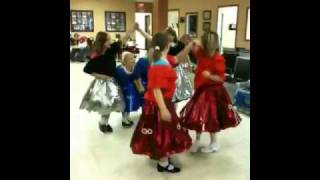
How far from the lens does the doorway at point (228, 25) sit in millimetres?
9969

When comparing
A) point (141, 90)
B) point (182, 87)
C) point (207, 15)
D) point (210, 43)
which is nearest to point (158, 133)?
point (210, 43)

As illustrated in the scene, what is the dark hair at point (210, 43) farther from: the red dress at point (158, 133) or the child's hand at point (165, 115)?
the child's hand at point (165, 115)

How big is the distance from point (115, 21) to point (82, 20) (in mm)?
1691

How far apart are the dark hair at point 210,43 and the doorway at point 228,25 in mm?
6833

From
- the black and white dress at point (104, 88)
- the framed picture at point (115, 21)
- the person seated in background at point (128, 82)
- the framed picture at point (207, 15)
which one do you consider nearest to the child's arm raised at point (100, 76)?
the black and white dress at point (104, 88)

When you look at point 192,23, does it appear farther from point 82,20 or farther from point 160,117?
point 160,117

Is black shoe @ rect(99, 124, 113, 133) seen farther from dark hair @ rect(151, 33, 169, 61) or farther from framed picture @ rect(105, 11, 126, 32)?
framed picture @ rect(105, 11, 126, 32)

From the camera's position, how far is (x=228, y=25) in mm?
10328

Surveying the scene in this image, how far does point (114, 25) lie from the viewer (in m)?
15.9
